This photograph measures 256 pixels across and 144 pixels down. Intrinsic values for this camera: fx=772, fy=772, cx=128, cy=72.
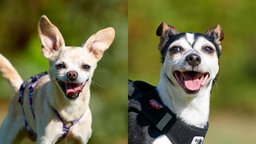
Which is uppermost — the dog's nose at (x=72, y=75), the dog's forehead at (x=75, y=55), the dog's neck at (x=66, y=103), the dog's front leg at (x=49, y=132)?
the dog's forehead at (x=75, y=55)

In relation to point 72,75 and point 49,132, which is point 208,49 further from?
point 49,132

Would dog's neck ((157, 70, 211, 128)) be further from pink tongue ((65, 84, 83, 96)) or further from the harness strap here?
the harness strap

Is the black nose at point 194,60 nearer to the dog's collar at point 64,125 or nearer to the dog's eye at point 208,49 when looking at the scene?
the dog's eye at point 208,49

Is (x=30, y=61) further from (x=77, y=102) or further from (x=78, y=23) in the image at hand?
(x=77, y=102)

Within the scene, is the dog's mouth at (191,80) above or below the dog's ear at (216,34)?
below

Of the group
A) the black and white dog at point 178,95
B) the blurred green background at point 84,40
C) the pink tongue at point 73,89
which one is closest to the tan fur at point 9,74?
the blurred green background at point 84,40

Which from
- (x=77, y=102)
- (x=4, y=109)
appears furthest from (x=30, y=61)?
(x=77, y=102)

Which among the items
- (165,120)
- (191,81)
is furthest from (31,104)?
(191,81)
